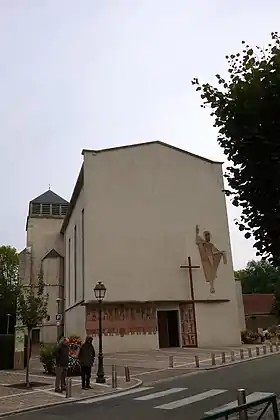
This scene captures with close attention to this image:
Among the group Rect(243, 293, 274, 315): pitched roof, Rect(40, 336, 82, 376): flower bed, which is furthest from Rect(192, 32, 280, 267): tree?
Rect(243, 293, 274, 315): pitched roof

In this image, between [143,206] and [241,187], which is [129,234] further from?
[241,187]

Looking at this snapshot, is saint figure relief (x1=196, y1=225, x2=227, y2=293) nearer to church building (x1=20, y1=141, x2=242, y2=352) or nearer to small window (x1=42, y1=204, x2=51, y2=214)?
church building (x1=20, y1=141, x2=242, y2=352)

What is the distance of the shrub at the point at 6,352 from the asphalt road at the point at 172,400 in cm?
1113

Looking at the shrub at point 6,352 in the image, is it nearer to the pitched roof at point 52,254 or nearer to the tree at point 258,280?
the pitched roof at point 52,254

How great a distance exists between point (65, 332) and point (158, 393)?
1279 inches

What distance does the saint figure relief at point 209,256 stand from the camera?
118ft

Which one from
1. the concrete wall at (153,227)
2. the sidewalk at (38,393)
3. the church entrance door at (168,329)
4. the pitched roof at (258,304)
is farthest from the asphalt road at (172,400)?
the pitched roof at (258,304)

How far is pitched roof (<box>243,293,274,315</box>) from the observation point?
56.9 meters

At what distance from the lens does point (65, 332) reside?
44.2 m

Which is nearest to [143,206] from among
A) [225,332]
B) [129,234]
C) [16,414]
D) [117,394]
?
[129,234]

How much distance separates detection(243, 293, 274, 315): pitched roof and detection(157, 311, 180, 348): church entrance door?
23784 mm

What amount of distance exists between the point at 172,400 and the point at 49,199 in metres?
46.0

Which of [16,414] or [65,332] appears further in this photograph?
[65,332]

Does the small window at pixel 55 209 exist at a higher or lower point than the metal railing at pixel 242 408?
higher
